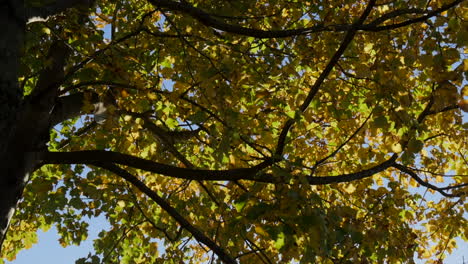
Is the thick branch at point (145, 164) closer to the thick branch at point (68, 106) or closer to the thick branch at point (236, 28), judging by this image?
the thick branch at point (68, 106)

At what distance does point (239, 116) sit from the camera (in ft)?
16.5

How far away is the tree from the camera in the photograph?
3.22m

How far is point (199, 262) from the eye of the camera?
8.68 meters

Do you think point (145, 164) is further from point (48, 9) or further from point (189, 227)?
point (48, 9)

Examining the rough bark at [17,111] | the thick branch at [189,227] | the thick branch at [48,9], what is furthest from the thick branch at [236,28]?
the thick branch at [189,227]

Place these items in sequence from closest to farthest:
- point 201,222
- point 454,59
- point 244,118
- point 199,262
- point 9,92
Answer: point 9,92
point 454,59
point 244,118
point 201,222
point 199,262

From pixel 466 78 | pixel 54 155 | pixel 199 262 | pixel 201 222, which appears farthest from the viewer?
pixel 199 262

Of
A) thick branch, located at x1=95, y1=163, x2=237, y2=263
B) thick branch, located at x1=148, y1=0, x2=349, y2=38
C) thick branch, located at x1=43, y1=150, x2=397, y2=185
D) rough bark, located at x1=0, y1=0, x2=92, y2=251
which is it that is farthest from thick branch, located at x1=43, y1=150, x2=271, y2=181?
thick branch, located at x1=148, y1=0, x2=349, y2=38

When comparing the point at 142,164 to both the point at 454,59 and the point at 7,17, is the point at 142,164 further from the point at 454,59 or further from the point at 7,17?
the point at 454,59

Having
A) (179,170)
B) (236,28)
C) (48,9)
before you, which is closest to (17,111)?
(48,9)

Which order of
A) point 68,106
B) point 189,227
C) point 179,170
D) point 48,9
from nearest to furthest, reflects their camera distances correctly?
point 48,9
point 179,170
point 189,227
point 68,106

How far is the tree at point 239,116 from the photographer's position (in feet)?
10.6

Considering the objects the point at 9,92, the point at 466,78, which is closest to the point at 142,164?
the point at 9,92

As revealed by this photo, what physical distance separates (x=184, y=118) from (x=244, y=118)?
851 mm
